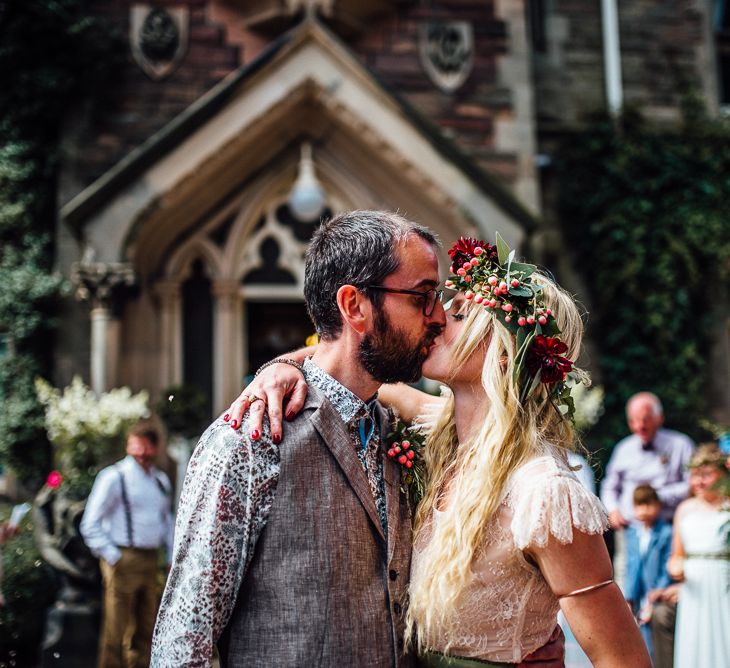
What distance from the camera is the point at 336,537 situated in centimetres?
201

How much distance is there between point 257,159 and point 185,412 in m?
2.83

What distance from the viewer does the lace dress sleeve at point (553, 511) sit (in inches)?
81.0

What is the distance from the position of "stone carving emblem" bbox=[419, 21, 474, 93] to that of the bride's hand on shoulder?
7.30 m

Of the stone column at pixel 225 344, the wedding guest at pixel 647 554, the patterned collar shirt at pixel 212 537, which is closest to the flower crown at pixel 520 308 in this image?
the patterned collar shirt at pixel 212 537

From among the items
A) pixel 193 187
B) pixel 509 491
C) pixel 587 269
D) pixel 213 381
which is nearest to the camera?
pixel 509 491

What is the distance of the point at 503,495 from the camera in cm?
226

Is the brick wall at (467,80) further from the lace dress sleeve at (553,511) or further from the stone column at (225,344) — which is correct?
the lace dress sleeve at (553,511)

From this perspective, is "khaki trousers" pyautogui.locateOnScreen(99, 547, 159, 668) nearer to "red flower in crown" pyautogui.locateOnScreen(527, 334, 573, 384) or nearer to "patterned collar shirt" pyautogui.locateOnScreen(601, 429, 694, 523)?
"patterned collar shirt" pyautogui.locateOnScreen(601, 429, 694, 523)

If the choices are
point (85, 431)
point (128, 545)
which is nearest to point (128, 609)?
point (128, 545)

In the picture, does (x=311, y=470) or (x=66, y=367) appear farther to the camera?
(x=66, y=367)

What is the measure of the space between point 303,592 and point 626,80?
9352 millimetres

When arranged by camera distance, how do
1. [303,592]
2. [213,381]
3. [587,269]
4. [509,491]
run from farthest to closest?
[587,269] < [213,381] < [509,491] < [303,592]

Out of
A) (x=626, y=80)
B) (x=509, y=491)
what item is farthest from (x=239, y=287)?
(x=509, y=491)

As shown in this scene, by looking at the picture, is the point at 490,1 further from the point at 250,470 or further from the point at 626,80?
the point at 250,470
